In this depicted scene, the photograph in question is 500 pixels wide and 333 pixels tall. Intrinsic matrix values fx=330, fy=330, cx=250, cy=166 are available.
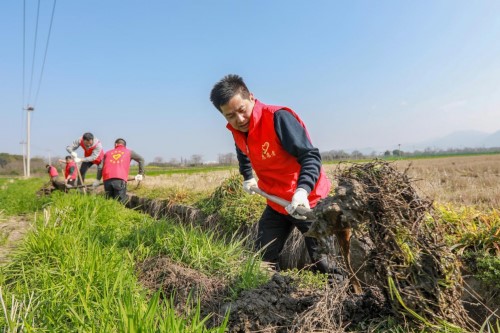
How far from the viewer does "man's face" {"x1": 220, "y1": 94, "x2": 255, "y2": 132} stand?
294 cm

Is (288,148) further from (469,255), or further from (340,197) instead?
(469,255)

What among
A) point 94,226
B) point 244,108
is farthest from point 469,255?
point 94,226

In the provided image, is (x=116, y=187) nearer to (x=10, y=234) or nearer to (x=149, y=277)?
(x=10, y=234)

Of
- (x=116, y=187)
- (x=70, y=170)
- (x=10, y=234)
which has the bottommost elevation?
(x=10, y=234)

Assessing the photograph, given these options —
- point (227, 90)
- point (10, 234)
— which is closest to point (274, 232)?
point (227, 90)

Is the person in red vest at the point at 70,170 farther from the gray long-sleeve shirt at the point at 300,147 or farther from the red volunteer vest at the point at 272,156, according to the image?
the gray long-sleeve shirt at the point at 300,147

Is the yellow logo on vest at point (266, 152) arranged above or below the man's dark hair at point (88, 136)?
below

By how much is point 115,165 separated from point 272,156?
5.40 metres

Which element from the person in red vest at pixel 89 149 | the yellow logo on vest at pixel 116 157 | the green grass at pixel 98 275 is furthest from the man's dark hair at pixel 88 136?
the green grass at pixel 98 275

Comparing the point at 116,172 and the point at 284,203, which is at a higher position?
the point at 116,172

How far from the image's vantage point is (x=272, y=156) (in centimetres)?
308

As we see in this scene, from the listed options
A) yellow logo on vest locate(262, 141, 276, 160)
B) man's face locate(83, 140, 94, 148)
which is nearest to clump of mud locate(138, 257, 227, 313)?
yellow logo on vest locate(262, 141, 276, 160)

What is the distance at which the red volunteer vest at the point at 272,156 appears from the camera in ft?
10.0

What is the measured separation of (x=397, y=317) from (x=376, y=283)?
8.6 inches
